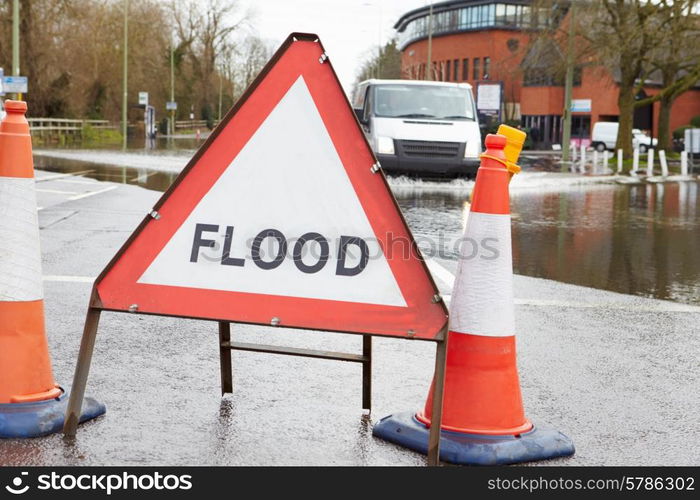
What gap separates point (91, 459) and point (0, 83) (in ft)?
77.5

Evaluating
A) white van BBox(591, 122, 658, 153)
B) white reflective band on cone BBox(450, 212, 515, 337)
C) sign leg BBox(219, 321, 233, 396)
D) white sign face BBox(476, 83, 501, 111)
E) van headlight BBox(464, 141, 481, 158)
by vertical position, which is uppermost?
white sign face BBox(476, 83, 501, 111)

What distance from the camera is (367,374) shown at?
15.3ft

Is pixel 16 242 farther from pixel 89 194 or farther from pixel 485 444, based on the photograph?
pixel 89 194

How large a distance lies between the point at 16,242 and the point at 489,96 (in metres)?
45.8

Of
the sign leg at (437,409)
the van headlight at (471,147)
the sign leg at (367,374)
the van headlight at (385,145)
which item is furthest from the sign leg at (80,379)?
the van headlight at (471,147)

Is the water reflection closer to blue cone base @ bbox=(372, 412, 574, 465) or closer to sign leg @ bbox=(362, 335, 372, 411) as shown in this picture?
sign leg @ bbox=(362, 335, 372, 411)

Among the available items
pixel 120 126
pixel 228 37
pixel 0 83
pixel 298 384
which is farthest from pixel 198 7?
pixel 298 384

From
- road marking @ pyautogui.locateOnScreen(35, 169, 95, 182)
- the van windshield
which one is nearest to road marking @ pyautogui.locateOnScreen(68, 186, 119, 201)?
road marking @ pyautogui.locateOnScreen(35, 169, 95, 182)

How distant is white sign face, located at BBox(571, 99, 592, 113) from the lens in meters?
78.2

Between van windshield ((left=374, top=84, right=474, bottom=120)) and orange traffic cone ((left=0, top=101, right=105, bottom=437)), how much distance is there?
19700 millimetres

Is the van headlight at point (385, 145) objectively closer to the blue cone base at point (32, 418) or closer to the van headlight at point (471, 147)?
the van headlight at point (471, 147)

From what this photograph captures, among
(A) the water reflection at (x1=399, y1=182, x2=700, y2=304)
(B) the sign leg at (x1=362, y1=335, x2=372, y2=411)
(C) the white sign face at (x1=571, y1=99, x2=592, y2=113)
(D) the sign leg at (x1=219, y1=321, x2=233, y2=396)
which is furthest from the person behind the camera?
(C) the white sign face at (x1=571, y1=99, x2=592, y2=113)

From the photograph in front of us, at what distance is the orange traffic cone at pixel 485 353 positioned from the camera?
4125mm
